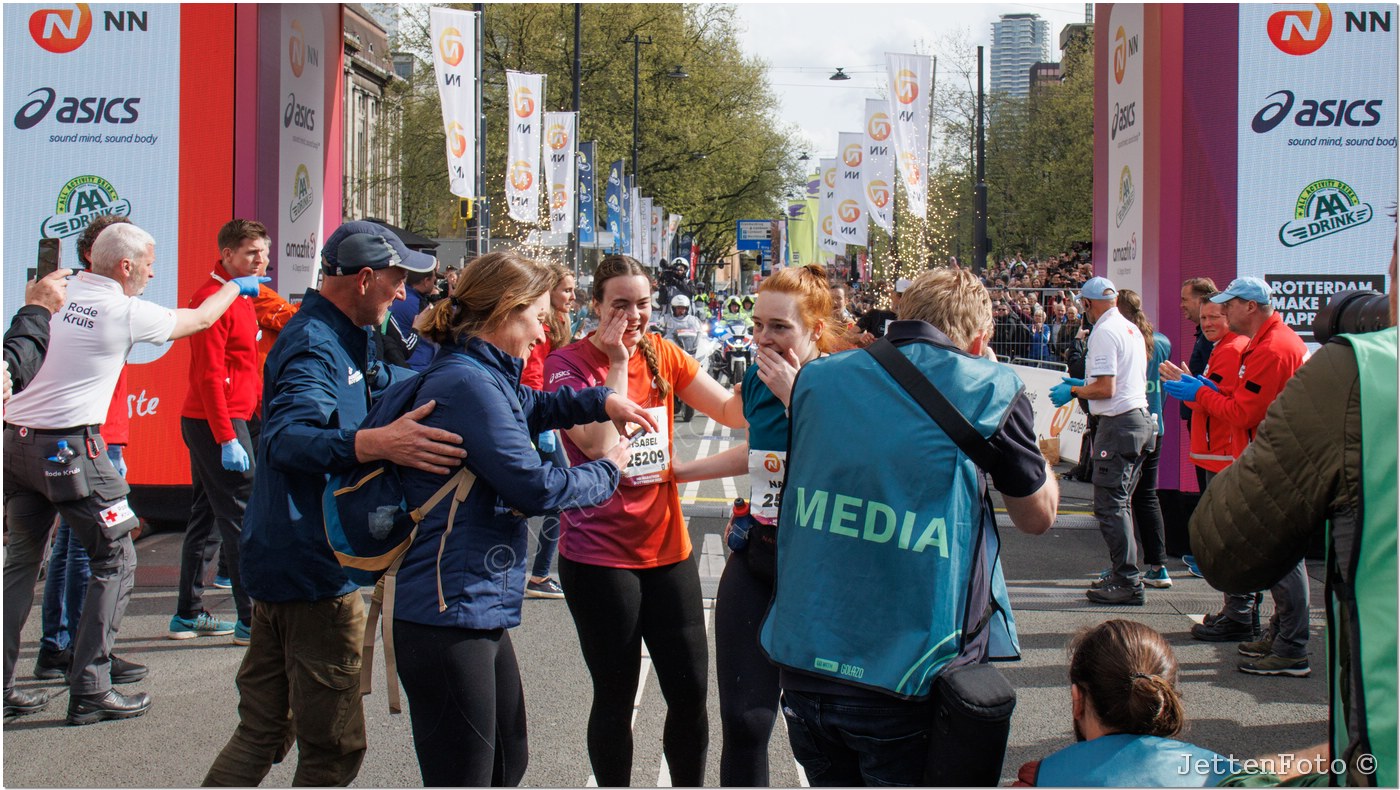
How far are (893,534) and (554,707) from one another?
305 cm

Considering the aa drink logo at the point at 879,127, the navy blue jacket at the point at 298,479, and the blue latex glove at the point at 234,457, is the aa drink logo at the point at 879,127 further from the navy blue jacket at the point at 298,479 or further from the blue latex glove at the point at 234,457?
the navy blue jacket at the point at 298,479

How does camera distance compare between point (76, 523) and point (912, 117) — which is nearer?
point (76, 523)

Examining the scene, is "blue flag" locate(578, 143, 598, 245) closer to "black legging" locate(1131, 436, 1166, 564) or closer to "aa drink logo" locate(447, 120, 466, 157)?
"aa drink logo" locate(447, 120, 466, 157)

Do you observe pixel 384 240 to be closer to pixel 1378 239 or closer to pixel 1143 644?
pixel 1143 644

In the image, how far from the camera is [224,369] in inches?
231

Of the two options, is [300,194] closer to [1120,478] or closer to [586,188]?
[1120,478]

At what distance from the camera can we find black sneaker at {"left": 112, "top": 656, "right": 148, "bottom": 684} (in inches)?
209

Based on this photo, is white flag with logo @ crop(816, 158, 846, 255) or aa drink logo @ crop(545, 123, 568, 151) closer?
aa drink logo @ crop(545, 123, 568, 151)

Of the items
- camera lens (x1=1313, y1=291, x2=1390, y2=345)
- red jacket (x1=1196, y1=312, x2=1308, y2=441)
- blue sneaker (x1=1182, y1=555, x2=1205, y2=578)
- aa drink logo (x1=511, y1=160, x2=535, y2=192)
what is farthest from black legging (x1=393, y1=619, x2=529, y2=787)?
aa drink logo (x1=511, y1=160, x2=535, y2=192)

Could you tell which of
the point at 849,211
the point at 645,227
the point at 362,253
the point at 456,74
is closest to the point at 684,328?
the point at 456,74

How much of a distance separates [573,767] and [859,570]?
2321mm

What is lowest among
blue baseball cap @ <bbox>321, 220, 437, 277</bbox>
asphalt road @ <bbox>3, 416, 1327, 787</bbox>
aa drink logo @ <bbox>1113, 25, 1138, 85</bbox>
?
asphalt road @ <bbox>3, 416, 1327, 787</bbox>

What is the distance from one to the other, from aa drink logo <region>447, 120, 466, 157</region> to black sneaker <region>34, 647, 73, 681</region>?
35.0ft

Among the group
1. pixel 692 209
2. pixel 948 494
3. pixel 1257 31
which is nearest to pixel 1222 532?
pixel 948 494
